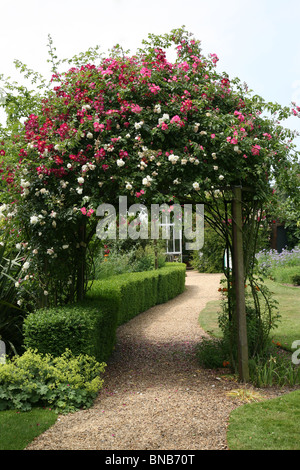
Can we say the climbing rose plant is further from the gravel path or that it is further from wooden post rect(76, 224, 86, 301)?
the gravel path

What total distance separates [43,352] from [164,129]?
8.58ft

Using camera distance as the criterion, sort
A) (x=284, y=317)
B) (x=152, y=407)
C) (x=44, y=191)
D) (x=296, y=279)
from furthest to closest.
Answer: (x=296, y=279) → (x=284, y=317) → (x=44, y=191) → (x=152, y=407)

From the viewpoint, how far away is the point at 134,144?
190 inches

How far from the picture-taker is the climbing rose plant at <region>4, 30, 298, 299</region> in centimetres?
478

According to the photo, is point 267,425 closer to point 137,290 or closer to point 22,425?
point 22,425

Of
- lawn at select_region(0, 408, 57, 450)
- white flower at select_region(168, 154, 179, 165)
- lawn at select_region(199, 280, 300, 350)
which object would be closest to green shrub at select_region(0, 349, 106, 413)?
lawn at select_region(0, 408, 57, 450)

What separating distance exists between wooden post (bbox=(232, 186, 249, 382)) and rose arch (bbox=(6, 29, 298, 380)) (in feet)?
0.04

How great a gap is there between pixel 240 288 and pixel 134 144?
1931 millimetres

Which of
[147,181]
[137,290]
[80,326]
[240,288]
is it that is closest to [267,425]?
[240,288]

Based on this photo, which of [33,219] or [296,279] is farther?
[296,279]

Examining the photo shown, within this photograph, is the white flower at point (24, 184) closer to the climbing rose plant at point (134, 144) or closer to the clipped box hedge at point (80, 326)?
the climbing rose plant at point (134, 144)

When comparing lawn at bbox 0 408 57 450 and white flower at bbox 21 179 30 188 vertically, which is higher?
white flower at bbox 21 179 30 188
